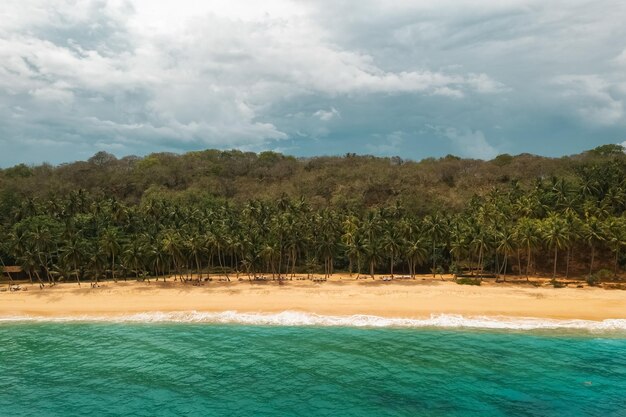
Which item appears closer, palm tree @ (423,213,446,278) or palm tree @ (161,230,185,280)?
palm tree @ (161,230,185,280)

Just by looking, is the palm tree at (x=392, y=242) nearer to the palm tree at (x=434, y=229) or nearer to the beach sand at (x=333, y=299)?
the palm tree at (x=434, y=229)

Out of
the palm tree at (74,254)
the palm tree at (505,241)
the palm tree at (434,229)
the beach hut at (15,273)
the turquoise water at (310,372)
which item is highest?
the palm tree at (434,229)

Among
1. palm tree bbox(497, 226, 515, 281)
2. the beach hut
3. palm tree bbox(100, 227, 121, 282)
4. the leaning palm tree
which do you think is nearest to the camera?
palm tree bbox(497, 226, 515, 281)

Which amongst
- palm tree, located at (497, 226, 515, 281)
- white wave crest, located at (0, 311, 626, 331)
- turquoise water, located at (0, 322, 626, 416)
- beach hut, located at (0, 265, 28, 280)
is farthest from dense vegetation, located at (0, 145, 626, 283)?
turquoise water, located at (0, 322, 626, 416)

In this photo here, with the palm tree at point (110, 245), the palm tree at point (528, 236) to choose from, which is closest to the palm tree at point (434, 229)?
the palm tree at point (528, 236)

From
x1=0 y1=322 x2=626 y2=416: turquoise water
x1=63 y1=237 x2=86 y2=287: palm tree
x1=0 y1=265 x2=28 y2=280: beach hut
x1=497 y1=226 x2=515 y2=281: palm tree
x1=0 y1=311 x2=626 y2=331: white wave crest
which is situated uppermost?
x1=497 y1=226 x2=515 y2=281: palm tree

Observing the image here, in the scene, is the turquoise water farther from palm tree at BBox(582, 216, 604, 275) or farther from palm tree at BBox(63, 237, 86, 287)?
palm tree at BBox(582, 216, 604, 275)
